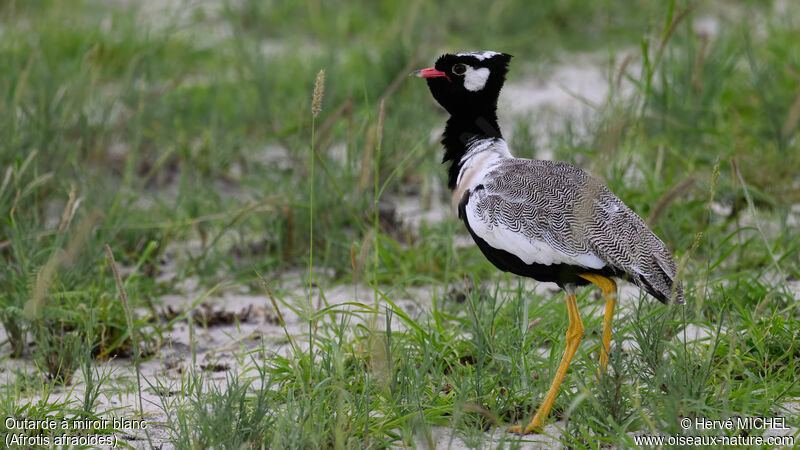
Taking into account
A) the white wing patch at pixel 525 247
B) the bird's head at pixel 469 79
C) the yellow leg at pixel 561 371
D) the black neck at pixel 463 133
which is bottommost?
the yellow leg at pixel 561 371

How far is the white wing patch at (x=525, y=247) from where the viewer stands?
112 inches

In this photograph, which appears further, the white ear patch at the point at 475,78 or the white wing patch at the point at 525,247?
the white ear patch at the point at 475,78

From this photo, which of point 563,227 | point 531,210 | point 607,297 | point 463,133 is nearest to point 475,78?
point 463,133

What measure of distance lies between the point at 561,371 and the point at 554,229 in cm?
43

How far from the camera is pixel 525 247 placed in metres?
2.90

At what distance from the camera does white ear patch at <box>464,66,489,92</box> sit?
3.31 metres

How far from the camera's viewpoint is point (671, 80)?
5363mm

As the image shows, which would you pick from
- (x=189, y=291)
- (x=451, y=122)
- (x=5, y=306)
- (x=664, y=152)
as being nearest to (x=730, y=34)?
(x=664, y=152)

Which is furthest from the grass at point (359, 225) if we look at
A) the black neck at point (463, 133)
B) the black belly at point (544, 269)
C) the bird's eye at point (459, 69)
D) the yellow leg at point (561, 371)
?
the bird's eye at point (459, 69)

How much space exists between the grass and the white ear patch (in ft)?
1.32

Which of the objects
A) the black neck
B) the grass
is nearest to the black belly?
the grass

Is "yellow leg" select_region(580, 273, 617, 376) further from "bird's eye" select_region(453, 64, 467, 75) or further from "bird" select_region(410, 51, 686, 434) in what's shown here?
"bird's eye" select_region(453, 64, 467, 75)

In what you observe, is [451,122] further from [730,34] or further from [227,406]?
[730,34]

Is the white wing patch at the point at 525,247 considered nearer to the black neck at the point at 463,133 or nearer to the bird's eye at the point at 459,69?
the black neck at the point at 463,133
